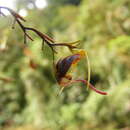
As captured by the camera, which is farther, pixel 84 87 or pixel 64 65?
pixel 84 87

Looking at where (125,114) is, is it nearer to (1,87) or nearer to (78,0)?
(1,87)

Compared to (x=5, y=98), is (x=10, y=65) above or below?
above

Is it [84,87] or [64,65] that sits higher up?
[64,65]

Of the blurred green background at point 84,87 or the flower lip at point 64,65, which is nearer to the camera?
the flower lip at point 64,65

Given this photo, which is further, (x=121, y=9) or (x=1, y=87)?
(x=1, y=87)

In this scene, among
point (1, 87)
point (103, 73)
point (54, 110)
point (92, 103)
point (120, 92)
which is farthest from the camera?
point (1, 87)

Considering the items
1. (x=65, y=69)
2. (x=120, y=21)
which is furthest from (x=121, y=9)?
(x=65, y=69)

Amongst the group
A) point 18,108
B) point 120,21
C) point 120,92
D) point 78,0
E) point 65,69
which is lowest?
point 18,108

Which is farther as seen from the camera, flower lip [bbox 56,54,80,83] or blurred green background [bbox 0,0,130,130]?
blurred green background [bbox 0,0,130,130]
